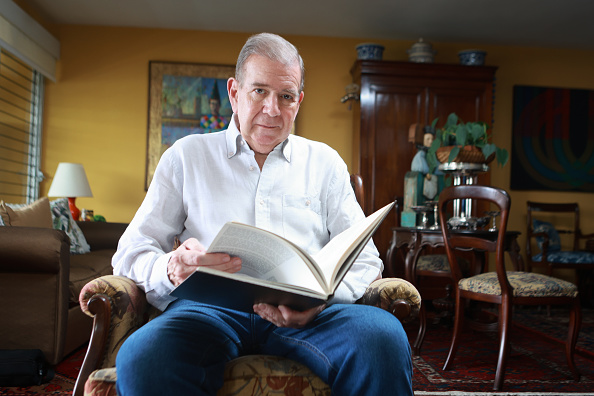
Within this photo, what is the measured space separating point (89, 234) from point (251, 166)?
282cm

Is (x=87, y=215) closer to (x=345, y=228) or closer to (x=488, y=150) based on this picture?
(x=488, y=150)

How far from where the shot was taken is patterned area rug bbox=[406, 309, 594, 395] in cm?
209

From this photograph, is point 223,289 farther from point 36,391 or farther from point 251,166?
point 36,391

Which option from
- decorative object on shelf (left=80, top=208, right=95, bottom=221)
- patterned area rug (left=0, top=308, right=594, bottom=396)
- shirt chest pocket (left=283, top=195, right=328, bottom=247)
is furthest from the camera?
decorative object on shelf (left=80, top=208, right=95, bottom=221)

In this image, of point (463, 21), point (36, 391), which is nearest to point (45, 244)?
point (36, 391)

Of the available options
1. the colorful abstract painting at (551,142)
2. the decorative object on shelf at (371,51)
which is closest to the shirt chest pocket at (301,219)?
the decorative object on shelf at (371,51)

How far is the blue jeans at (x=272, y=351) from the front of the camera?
0.89m

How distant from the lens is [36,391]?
1.94 metres

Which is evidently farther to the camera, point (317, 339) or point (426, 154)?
point (426, 154)

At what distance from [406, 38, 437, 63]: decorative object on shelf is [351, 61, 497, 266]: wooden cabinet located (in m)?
0.08

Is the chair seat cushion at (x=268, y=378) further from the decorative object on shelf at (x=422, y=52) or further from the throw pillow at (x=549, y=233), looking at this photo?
the throw pillow at (x=549, y=233)

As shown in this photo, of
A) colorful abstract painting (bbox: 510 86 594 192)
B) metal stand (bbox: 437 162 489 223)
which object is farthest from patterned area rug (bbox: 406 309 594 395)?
colorful abstract painting (bbox: 510 86 594 192)

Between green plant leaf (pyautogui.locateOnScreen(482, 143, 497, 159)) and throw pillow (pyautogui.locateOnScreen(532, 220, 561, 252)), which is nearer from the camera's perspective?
green plant leaf (pyautogui.locateOnScreen(482, 143, 497, 159))

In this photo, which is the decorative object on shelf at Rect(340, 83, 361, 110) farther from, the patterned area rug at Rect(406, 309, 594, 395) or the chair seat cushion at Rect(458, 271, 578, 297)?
the chair seat cushion at Rect(458, 271, 578, 297)
